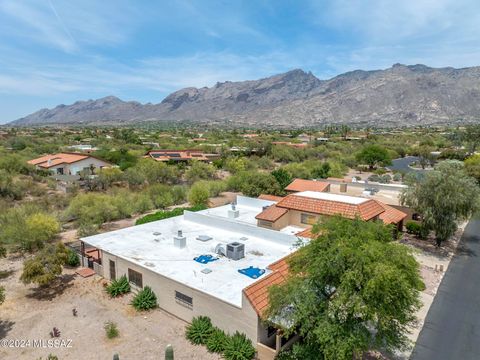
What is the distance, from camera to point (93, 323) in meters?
17.1

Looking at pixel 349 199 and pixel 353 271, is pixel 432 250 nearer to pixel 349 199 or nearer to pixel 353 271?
pixel 349 199

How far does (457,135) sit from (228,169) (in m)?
88.6

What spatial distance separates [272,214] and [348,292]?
625 inches

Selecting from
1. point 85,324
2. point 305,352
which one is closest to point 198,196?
point 85,324

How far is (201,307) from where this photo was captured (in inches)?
641

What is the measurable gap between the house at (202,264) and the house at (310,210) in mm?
909

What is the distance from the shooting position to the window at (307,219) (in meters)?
26.5

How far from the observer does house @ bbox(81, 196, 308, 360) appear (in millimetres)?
15086

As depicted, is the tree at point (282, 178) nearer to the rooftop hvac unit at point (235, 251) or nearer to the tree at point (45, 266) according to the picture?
the rooftop hvac unit at point (235, 251)

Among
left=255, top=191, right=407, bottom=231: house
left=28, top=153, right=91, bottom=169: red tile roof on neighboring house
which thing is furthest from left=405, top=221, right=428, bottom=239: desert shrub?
left=28, top=153, right=91, bottom=169: red tile roof on neighboring house

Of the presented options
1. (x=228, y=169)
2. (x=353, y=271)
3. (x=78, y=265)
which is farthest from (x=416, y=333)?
(x=228, y=169)

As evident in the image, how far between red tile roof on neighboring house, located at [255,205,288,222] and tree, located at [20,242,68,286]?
45.4ft

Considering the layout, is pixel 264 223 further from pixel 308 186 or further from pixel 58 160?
Answer: pixel 58 160

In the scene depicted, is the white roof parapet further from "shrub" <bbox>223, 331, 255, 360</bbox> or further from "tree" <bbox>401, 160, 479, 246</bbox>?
"tree" <bbox>401, 160, 479, 246</bbox>
